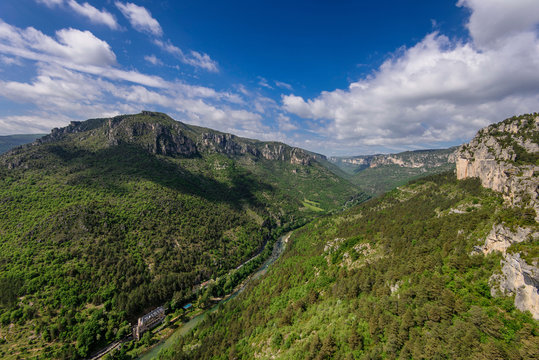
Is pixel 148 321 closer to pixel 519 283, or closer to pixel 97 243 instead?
pixel 97 243

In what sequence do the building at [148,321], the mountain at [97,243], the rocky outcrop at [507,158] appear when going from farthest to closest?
the building at [148,321] → the mountain at [97,243] → the rocky outcrop at [507,158]

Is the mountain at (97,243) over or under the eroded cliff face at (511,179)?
under

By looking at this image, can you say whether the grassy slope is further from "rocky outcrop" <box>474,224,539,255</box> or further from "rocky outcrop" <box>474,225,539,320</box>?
"rocky outcrop" <box>474,224,539,255</box>

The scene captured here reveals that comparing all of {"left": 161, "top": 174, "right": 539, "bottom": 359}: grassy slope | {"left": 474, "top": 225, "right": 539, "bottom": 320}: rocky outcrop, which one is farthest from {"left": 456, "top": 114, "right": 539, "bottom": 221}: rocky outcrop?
{"left": 474, "top": 225, "right": 539, "bottom": 320}: rocky outcrop

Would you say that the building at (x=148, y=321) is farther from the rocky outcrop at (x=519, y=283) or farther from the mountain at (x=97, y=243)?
the rocky outcrop at (x=519, y=283)

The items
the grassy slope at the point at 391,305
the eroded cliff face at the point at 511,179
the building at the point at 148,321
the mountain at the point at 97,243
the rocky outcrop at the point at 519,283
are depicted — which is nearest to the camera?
the rocky outcrop at the point at 519,283

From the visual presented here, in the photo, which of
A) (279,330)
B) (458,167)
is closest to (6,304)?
(279,330)

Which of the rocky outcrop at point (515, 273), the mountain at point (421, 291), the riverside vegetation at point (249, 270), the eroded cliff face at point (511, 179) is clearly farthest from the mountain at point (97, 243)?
the eroded cliff face at point (511, 179)

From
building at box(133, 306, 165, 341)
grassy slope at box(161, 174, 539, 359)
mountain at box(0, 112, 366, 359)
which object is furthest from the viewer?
building at box(133, 306, 165, 341)
